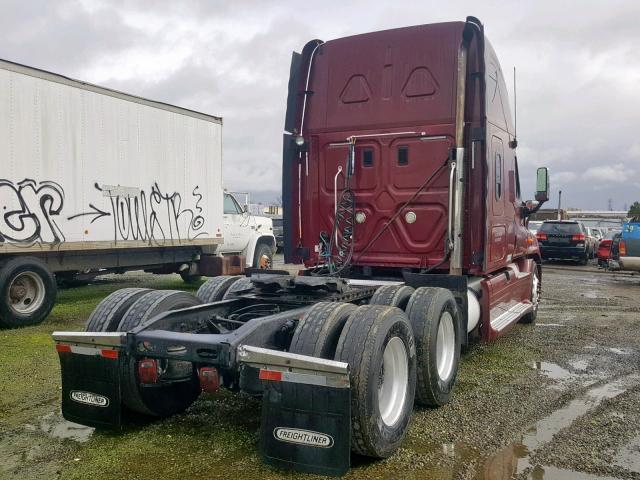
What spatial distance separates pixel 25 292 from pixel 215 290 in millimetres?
4138

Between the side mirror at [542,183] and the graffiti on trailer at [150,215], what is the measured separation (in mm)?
6354

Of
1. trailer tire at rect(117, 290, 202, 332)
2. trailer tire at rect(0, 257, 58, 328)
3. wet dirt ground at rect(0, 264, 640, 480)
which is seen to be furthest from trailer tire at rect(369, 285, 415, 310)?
trailer tire at rect(0, 257, 58, 328)

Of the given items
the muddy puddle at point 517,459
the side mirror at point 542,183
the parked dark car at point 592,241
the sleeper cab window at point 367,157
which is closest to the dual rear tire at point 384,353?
the muddy puddle at point 517,459

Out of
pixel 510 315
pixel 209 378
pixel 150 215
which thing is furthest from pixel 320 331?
pixel 150 215

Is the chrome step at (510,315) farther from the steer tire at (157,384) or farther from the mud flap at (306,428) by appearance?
the mud flap at (306,428)

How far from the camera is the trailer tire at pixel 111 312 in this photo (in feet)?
15.1

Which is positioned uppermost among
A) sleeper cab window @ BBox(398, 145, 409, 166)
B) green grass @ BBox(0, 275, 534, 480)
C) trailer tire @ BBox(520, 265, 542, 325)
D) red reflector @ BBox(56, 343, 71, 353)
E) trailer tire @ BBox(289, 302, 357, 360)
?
sleeper cab window @ BBox(398, 145, 409, 166)

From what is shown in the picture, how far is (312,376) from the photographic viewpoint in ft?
11.1

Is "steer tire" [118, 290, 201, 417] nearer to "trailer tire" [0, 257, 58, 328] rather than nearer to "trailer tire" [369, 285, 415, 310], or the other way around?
"trailer tire" [369, 285, 415, 310]

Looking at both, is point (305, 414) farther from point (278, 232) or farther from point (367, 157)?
point (278, 232)

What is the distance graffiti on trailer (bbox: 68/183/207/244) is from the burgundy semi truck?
13.0 ft

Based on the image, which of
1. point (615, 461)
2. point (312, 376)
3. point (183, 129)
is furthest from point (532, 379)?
point (183, 129)

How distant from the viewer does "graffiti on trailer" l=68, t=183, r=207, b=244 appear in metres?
9.87

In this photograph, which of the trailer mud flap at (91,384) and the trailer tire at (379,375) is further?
the trailer mud flap at (91,384)
